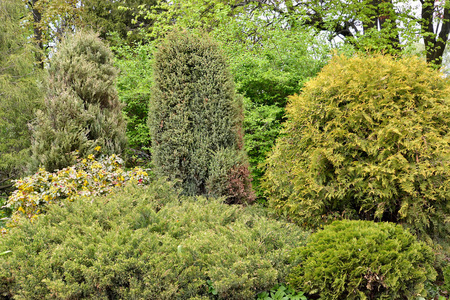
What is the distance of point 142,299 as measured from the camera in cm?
267

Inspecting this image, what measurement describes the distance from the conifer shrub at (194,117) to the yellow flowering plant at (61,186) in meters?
0.66

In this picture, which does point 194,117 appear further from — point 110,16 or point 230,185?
point 110,16

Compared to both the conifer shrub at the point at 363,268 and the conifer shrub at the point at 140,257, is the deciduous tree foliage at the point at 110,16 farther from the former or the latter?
the conifer shrub at the point at 363,268

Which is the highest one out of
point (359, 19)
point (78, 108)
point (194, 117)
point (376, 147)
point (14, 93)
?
point (359, 19)

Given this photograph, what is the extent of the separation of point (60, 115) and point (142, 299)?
Answer: 3809mm

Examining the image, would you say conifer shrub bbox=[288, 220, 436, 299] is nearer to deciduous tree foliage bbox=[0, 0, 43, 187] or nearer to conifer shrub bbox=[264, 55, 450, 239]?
conifer shrub bbox=[264, 55, 450, 239]

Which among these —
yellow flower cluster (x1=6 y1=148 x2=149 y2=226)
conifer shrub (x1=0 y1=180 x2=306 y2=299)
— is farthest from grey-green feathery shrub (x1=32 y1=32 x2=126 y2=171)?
conifer shrub (x1=0 y1=180 x2=306 y2=299)

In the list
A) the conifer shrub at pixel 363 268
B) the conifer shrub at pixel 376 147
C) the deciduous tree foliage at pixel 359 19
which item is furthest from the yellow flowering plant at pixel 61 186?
the deciduous tree foliage at pixel 359 19

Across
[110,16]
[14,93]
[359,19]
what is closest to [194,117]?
[14,93]

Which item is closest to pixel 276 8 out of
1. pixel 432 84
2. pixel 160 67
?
pixel 160 67

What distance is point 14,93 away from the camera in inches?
296

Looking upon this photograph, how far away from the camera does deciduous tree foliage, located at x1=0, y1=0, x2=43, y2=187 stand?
298 inches

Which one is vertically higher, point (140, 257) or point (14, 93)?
point (14, 93)

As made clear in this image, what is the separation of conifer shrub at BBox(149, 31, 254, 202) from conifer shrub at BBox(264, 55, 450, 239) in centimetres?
115
